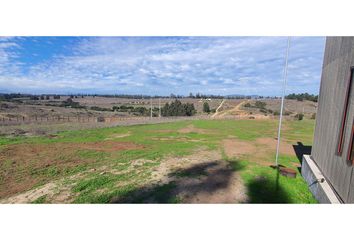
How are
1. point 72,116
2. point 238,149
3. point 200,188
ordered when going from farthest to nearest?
point 72,116, point 238,149, point 200,188

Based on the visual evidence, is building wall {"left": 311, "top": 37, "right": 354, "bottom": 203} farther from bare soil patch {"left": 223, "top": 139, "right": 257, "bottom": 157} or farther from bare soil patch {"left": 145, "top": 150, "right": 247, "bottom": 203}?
bare soil patch {"left": 223, "top": 139, "right": 257, "bottom": 157}

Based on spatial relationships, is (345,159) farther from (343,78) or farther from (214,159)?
(214,159)

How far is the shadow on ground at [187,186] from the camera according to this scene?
16.7ft

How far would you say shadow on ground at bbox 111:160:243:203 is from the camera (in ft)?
16.7

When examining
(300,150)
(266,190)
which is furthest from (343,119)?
(300,150)

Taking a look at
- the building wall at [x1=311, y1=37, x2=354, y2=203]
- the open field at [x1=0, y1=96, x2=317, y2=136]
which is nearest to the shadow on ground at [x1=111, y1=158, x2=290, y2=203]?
the building wall at [x1=311, y1=37, x2=354, y2=203]

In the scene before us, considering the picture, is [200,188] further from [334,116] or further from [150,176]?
[334,116]

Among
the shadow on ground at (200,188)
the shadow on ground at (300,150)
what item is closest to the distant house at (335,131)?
the shadow on ground at (200,188)

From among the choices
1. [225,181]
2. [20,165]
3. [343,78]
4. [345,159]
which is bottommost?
[20,165]

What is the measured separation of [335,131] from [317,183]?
1.38m

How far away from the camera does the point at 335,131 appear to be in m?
4.89
